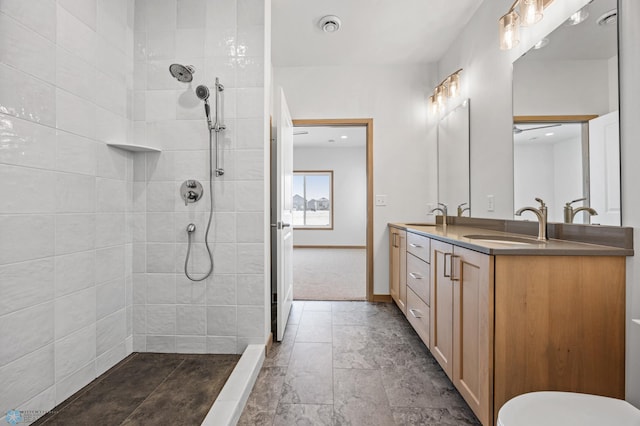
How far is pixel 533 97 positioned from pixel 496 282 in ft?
4.24

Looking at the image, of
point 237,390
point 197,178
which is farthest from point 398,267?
point 197,178

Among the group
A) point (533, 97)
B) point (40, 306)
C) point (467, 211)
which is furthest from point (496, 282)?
point (40, 306)

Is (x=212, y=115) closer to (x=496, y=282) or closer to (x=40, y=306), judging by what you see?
(x=40, y=306)

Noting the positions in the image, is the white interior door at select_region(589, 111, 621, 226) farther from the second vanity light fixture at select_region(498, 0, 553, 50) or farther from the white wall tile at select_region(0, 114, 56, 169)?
the white wall tile at select_region(0, 114, 56, 169)

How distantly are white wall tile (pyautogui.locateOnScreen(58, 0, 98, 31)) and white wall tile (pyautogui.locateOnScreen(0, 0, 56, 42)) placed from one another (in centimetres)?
8

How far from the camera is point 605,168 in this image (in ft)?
4.27

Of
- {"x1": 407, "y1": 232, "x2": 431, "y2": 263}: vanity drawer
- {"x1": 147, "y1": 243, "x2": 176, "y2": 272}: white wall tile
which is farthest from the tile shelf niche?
{"x1": 407, "y1": 232, "x2": 431, "y2": 263}: vanity drawer

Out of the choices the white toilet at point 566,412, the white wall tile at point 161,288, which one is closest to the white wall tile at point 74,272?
the white wall tile at point 161,288

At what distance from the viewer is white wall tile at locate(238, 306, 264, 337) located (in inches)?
73.9

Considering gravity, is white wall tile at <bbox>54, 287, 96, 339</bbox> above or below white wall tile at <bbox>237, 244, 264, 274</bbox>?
below

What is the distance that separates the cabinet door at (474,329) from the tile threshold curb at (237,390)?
106cm

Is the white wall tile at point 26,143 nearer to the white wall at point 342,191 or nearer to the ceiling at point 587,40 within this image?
the ceiling at point 587,40

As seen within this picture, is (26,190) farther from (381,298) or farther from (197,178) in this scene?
(381,298)

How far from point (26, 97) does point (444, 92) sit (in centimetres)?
307
